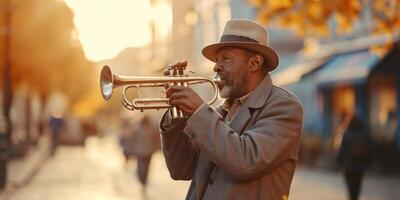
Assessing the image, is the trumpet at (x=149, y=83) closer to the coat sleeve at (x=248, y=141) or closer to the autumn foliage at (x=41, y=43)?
the coat sleeve at (x=248, y=141)

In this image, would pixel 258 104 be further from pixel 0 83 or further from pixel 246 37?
pixel 0 83

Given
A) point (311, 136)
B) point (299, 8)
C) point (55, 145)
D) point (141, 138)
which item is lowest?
point (55, 145)

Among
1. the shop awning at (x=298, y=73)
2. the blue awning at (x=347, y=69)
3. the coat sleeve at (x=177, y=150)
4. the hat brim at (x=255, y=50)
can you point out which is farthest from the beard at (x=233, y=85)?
the shop awning at (x=298, y=73)

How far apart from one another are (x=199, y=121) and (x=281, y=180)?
0.47m

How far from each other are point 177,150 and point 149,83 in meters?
0.36

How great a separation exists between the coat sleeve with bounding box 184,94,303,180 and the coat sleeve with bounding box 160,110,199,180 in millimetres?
377

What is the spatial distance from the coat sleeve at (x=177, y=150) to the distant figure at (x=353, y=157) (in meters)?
9.65

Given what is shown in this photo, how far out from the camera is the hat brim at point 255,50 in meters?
4.08

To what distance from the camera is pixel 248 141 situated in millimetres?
3850

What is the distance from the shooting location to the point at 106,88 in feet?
14.4

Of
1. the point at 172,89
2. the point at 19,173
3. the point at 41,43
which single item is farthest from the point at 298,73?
the point at 172,89

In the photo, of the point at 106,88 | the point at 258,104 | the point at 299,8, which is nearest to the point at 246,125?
the point at 258,104

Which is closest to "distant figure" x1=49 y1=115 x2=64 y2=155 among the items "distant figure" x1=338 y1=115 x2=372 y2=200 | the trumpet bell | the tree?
the tree

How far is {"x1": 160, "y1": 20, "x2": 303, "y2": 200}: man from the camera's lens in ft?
12.6
